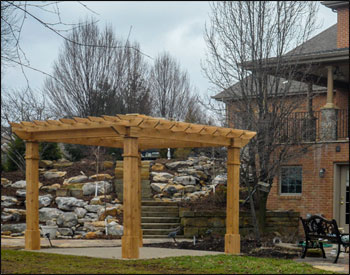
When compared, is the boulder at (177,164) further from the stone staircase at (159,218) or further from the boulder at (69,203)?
the boulder at (69,203)

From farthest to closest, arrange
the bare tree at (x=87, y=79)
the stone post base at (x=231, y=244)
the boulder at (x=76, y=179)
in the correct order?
the bare tree at (x=87, y=79) < the boulder at (x=76, y=179) < the stone post base at (x=231, y=244)

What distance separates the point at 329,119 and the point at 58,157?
37.1 feet

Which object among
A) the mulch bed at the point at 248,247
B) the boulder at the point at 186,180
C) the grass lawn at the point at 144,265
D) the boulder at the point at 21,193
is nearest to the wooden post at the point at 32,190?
the grass lawn at the point at 144,265

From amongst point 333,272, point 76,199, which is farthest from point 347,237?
point 76,199

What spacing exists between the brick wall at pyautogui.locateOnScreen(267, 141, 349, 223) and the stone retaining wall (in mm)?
743

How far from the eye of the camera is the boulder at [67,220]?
18000 mm

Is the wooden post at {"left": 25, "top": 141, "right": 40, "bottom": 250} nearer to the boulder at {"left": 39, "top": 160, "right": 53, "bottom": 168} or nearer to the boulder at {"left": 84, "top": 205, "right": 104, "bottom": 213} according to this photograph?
the boulder at {"left": 84, "top": 205, "right": 104, "bottom": 213}

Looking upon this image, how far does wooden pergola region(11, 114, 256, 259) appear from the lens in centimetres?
1178

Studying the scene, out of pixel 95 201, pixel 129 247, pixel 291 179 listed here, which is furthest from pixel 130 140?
pixel 291 179

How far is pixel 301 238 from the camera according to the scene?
59.3ft

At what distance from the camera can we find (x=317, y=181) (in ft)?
62.2

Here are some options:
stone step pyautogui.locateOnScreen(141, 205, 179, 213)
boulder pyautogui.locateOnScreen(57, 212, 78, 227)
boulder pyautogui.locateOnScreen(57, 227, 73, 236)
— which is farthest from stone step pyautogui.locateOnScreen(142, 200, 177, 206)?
boulder pyautogui.locateOnScreen(57, 227, 73, 236)

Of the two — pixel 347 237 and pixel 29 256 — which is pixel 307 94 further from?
pixel 29 256

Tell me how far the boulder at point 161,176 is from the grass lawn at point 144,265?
9.62m
